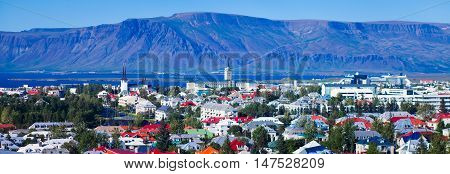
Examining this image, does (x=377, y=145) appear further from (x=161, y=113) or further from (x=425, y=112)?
(x=161, y=113)

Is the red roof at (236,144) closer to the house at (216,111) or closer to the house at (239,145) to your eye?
the house at (239,145)

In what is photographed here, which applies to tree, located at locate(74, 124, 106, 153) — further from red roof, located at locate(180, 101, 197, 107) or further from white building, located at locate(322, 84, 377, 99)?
white building, located at locate(322, 84, 377, 99)

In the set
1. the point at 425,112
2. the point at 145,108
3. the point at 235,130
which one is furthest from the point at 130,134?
the point at 425,112

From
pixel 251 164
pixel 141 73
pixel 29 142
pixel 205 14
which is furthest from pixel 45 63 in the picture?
pixel 251 164

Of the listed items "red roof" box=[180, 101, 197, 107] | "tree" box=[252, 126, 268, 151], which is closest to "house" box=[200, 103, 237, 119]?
"red roof" box=[180, 101, 197, 107]

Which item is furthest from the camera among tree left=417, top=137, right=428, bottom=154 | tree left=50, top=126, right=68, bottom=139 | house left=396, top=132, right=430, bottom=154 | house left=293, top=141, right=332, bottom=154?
tree left=50, top=126, right=68, bottom=139

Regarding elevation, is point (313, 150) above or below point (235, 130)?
above

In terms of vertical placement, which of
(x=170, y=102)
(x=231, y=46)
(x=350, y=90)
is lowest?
(x=170, y=102)
